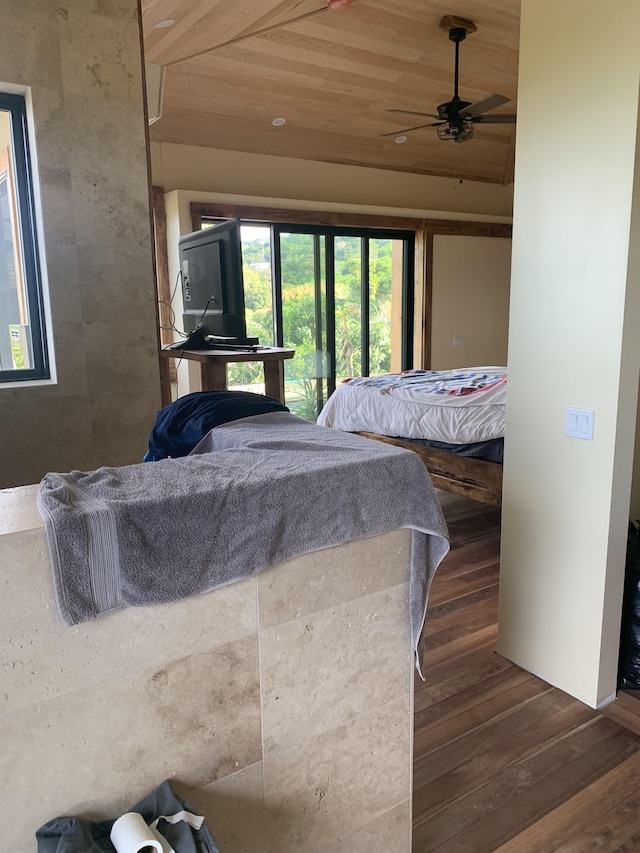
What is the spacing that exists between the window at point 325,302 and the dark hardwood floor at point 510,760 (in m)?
4.03

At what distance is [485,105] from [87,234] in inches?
114

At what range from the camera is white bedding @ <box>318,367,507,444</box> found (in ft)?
13.0

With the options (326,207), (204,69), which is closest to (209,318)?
(204,69)

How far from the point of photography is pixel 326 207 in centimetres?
629

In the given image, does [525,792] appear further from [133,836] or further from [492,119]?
[492,119]

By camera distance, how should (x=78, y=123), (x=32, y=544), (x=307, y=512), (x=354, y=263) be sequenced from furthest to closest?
Result: (x=354, y=263), (x=78, y=123), (x=307, y=512), (x=32, y=544)

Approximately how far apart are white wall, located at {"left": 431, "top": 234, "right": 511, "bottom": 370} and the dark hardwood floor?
4.93 m

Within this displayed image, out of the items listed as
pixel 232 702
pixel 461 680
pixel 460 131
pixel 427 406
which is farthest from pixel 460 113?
pixel 232 702

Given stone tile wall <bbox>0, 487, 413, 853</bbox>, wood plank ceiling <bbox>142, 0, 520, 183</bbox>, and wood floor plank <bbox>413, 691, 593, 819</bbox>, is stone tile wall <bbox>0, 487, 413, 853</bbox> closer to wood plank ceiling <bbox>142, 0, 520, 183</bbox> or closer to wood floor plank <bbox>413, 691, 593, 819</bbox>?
wood floor plank <bbox>413, 691, 593, 819</bbox>

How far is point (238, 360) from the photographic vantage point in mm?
2979

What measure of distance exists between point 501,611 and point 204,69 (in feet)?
14.4

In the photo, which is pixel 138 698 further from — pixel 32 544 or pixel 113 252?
pixel 113 252

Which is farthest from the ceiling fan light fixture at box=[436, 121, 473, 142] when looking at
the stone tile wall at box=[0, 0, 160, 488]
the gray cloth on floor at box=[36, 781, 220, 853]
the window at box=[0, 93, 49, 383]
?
the gray cloth on floor at box=[36, 781, 220, 853]

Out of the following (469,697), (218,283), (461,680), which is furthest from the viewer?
(218,283)
